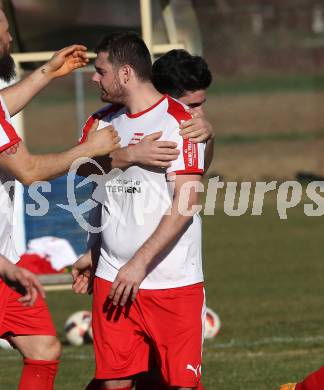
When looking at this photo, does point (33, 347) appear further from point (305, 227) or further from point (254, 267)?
point (305, 227)

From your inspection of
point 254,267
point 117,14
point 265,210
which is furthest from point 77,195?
point 265,210

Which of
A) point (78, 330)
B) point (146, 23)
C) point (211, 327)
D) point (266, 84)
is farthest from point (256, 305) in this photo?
point (266, 84)

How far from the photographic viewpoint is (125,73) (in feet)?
20.6

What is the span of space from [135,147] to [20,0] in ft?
20.1

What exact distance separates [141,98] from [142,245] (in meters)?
0.77

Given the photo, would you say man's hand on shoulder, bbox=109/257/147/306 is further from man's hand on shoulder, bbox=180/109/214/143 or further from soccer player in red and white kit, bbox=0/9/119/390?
man's hand on shoulder, bbox=180/109/214/143

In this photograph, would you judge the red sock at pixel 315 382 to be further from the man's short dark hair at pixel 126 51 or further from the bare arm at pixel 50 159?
the man's short dark hair at pixel 126 51

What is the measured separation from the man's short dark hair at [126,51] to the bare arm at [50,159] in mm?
388

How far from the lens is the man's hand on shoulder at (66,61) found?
644 centimetres

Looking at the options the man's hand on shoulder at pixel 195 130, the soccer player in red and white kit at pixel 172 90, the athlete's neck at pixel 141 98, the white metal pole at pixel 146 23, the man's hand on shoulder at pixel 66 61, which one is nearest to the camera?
the man's hand on shoulder at pixel 195 130

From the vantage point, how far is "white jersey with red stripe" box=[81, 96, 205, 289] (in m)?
6.27

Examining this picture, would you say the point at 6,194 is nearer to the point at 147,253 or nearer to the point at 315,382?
the point at 147,253

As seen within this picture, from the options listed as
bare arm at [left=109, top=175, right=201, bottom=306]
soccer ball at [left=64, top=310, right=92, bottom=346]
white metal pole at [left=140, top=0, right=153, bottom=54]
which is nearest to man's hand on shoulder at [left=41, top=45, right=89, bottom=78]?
bare arm at [left=109, top=175, right=201, bottom=306]

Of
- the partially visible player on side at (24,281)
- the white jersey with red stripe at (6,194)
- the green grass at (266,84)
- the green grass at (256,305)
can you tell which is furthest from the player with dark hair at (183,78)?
the green grass at (266,84)
